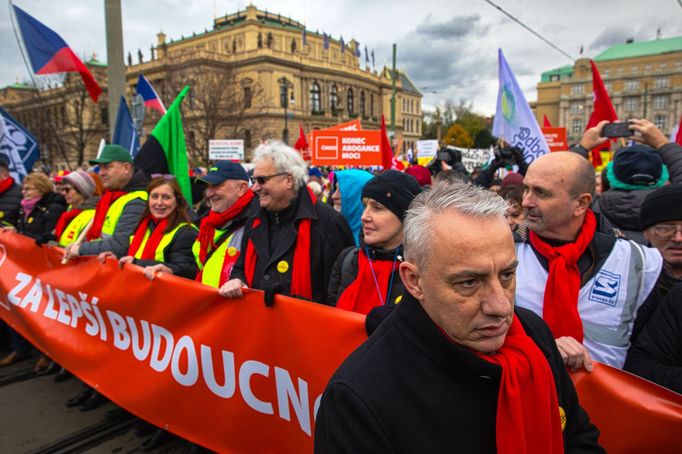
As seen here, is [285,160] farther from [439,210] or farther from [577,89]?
[577,89]

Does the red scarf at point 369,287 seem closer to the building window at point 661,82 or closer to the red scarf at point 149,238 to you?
the red scarf at point 149,238

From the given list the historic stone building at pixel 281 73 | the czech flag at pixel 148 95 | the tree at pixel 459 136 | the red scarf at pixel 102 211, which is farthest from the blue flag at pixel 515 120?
the tree at pixel 459 136

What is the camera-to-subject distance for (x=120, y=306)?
3.55 m

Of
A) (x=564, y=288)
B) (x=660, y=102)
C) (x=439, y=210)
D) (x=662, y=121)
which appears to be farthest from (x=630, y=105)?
(x=439, y=210)

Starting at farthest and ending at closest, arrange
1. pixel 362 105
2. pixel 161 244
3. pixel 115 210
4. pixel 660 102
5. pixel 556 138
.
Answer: pixel 362 105
pixel 660 102
pixel 556 138
pixel 115 210
pixel 161 244

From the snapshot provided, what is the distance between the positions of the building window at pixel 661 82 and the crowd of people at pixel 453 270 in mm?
85587

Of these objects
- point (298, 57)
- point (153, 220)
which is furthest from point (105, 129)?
point (298, 57)

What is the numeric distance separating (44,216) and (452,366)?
5.99 meters

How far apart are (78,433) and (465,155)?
12.0 metres

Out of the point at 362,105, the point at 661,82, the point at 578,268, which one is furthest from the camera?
the point at 362,105

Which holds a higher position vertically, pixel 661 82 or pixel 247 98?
pixel 661 82

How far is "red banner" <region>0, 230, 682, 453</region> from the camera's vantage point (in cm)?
182

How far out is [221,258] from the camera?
355cm

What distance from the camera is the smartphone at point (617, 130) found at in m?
3.29
